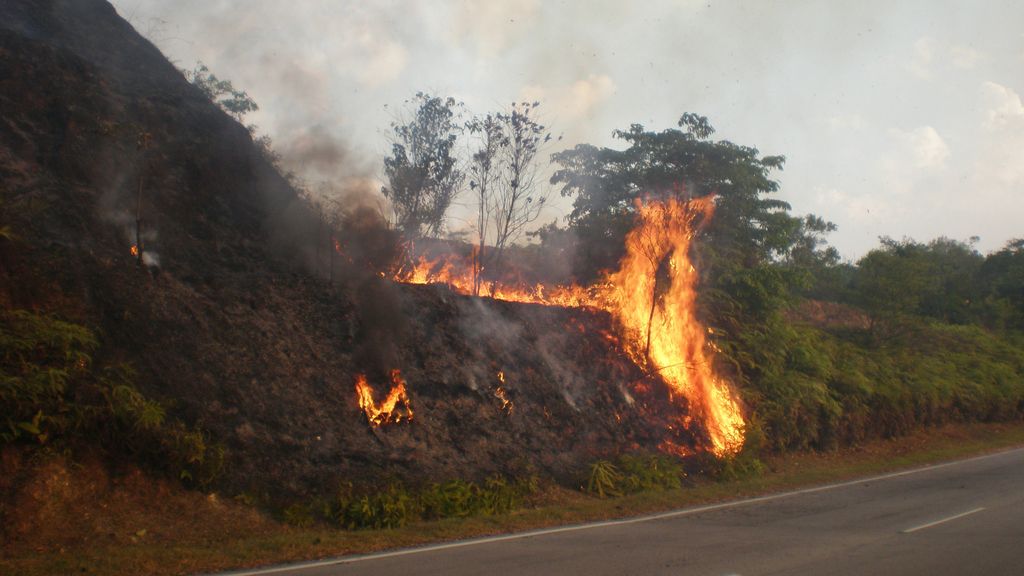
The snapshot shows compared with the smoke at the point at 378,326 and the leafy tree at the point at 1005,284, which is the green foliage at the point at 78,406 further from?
the leafy tree at the point at 1005,284

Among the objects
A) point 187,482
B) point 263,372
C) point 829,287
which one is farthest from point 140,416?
point 829,287

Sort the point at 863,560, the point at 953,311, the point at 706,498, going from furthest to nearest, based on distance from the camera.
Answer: the point at 953,311 < the point at 706,498 < the point at 863,560

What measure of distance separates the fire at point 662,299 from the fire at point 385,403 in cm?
476

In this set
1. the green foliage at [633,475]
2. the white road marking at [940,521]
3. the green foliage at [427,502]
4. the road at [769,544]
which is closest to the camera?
the road at [769,544]

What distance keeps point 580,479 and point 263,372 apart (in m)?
5.79

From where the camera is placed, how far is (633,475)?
46.2 feet

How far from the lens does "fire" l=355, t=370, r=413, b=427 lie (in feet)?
41.2

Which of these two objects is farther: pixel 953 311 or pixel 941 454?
pixel 953 311

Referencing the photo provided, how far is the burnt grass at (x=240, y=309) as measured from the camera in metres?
11.2

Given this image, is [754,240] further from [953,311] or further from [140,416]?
[953,311]

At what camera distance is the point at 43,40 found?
1441 centimetres

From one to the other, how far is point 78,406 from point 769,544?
28.0ft

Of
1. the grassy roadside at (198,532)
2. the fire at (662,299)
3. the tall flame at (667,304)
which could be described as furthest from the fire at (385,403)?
the tall flame at (667,304)

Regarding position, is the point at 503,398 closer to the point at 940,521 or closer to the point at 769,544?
the point at 769,544
